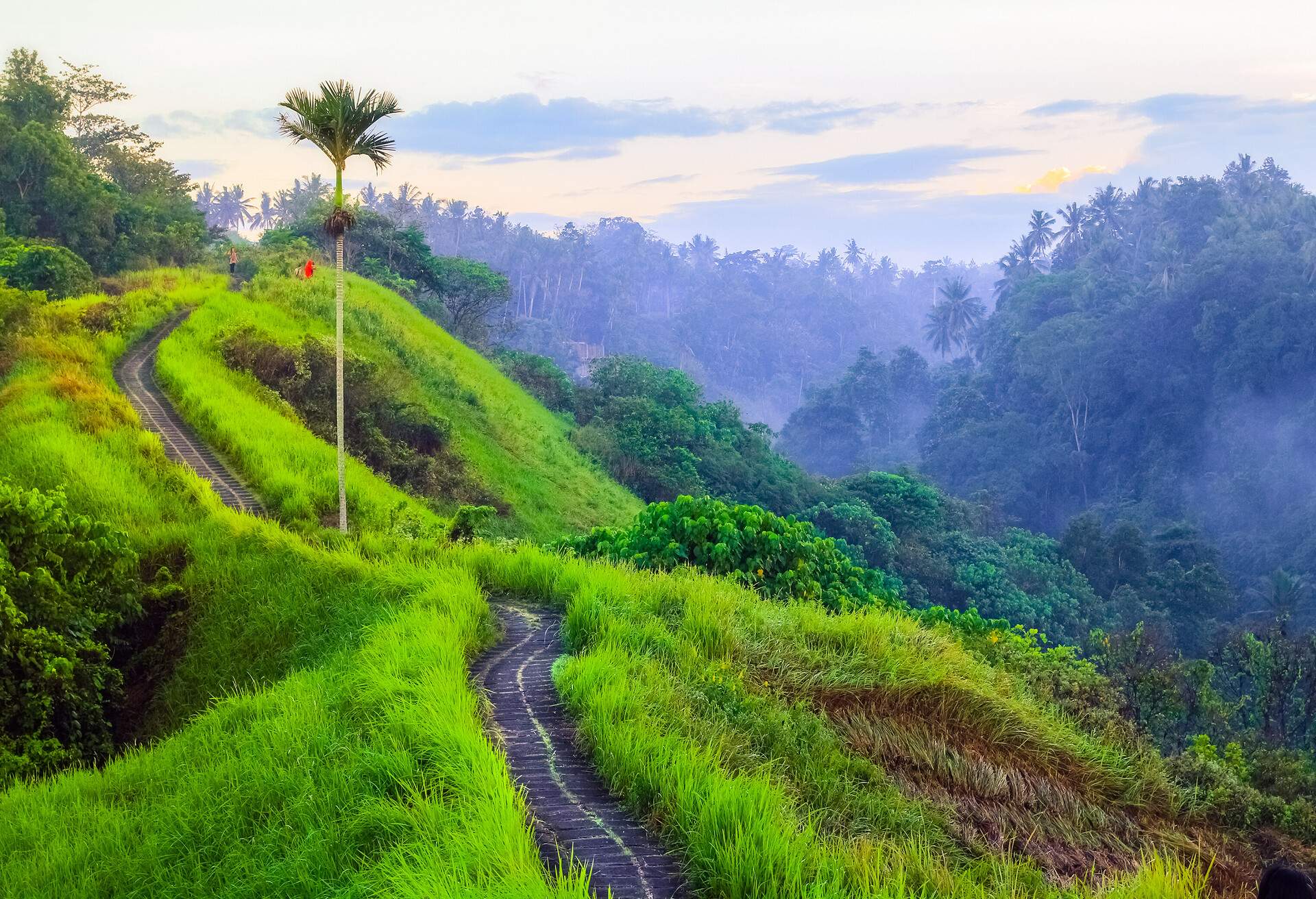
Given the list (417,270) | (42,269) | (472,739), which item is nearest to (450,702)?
(472,739)

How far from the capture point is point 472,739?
496 centimetres

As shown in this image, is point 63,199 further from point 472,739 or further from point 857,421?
point 857,421

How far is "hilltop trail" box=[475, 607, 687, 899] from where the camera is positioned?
420cm

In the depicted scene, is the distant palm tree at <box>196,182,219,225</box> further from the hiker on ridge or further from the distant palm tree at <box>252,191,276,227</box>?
the hiker on ridge

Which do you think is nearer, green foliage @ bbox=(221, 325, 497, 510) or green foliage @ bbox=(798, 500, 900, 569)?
green foliage @ bbox=(221, 325, 497, 510)

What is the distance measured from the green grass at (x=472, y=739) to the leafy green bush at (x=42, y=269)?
50.2 feet

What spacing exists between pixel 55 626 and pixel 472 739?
6014mm

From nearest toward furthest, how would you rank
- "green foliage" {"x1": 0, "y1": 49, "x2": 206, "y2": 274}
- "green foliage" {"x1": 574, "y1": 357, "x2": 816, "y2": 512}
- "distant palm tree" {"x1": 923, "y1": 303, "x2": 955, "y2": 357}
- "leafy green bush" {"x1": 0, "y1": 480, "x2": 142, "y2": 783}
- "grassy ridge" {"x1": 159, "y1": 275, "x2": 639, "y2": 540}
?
"leafy green bush" {"x1": 0, "y1": 480, "x2": 142, "y2": 783} < "grassy ridge" {"x1": 159, "y1": 275, "x2": 639, "y2": 540} < "green foliage" {"x1": 0, "y1": 49, "x2": 206, "y2": 274} < "green foliage" {"x1": 574, "y1": 357, "x2": 816, "y2": 512} < "distant palm tree" {"x1": 923, "y1": 303, "x2": 955, "y2": 357}

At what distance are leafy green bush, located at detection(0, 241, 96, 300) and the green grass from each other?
50.2 feet

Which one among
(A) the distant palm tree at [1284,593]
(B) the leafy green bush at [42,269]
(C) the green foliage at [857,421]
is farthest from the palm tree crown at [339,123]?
(C) the green foliage at [857,421]

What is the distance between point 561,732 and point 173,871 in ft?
7.16

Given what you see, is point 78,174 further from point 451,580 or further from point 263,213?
point 263,213

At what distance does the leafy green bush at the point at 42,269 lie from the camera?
25.5 meters

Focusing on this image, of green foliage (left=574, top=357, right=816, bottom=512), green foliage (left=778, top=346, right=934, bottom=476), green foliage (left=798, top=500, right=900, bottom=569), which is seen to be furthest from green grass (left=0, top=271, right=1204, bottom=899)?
green foliage (left=778, top=346, right=934, bottom=476)
